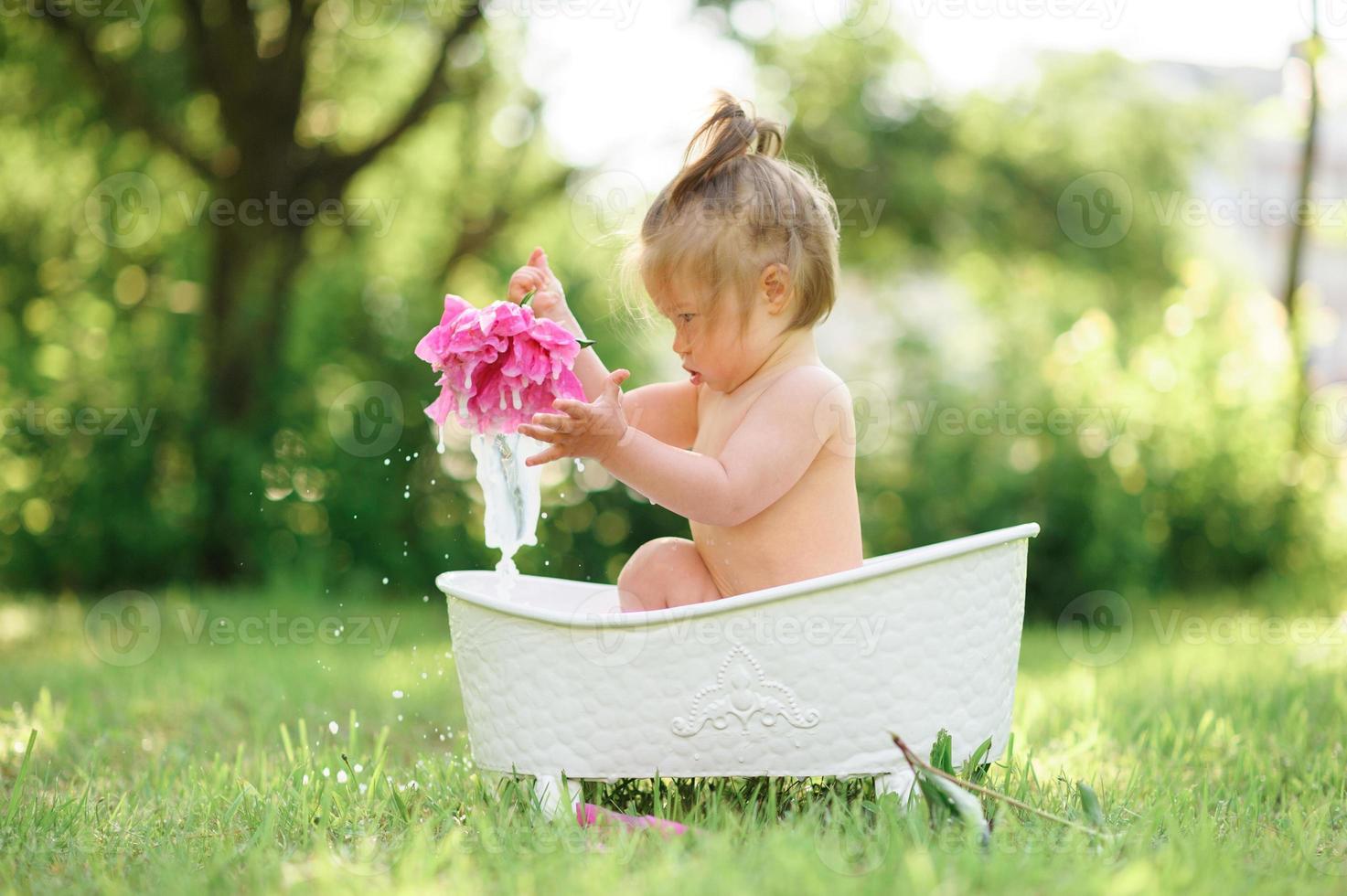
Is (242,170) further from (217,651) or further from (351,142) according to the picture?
(217,651)

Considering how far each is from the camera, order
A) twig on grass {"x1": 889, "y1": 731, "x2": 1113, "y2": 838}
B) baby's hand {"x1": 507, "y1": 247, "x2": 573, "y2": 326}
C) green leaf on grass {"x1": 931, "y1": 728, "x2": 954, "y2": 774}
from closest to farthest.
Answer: twig on grass {"x1": 889, "y1": 731, "x2": 1113, "y2": 838}, green leaf on grass {"x1": 931, "y1": 728, "x2": 954, "y2": 774}, baby's hand {"x1": 507, "y1": 247, "x2": 573, "y2": 326}

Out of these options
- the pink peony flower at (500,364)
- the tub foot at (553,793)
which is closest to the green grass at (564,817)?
the tub foot at (553,793)

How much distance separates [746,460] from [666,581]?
12.7 inches

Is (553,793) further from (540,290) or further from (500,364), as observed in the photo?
(540,290)

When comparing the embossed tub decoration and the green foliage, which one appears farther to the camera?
the green foliage

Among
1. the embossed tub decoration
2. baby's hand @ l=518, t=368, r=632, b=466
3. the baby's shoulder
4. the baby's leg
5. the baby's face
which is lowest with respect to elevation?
the embossed tub decoration

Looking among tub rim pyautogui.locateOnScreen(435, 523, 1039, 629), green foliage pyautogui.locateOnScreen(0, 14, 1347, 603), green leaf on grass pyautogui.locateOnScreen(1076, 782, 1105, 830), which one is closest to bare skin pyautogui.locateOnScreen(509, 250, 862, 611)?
tub rim pyautogui.locateOnScreen(435, 523, 1039, 629)

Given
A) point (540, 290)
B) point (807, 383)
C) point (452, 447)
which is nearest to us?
point (807, 383)

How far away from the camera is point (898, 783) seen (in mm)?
1907

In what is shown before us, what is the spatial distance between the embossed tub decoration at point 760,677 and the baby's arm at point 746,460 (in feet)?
0.55

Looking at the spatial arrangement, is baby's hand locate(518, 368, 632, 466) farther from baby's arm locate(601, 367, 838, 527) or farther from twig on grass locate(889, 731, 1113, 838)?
twig on grass locate(889, 731, 1113, 838)

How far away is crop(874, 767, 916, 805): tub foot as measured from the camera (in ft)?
6.25

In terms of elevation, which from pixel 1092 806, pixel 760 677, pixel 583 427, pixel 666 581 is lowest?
pixel 1092 806

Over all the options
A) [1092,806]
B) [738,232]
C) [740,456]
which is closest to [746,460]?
[740,456]
